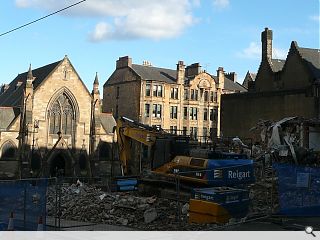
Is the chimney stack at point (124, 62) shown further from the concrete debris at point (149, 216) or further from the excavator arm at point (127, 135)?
the concrete debris at point (149, 216)

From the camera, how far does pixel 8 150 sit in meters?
54.9

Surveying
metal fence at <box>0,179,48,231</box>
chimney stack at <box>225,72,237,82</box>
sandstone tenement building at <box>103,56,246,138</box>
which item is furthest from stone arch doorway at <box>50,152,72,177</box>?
metal fence at <box>0,179,48,231</box>

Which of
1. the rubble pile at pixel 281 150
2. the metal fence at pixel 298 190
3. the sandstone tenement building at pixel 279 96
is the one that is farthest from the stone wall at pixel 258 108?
the metal fence at pixel 298 190

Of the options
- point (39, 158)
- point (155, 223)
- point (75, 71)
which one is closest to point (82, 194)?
point (155, 223)

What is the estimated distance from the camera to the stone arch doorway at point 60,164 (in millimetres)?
57847

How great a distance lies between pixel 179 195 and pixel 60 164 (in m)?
44.1

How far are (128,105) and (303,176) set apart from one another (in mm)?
58947

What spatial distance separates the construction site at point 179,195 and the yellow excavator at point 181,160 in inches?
1.5

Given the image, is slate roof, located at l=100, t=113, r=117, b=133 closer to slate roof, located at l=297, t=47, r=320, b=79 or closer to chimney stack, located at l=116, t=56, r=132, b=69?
chimney stack, located at l=116, t=56, r=132, b=69

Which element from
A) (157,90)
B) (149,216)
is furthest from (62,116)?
(149,216)

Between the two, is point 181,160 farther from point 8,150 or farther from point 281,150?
point 8,150

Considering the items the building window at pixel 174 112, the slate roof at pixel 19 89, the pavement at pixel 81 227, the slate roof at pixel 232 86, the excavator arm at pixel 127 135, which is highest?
the slate roof at pixel 232 86

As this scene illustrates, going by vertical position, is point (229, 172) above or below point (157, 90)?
below
